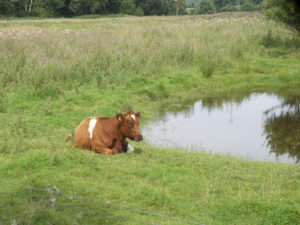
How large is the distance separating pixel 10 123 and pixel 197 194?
524 cm

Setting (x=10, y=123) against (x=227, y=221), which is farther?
(x=10, y=123)

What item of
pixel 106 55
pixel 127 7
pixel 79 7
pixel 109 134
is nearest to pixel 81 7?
pixel 79 7

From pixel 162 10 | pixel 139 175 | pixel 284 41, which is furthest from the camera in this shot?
pixel 162 10

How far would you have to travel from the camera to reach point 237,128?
11188 mm

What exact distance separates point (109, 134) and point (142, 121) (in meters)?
3.90

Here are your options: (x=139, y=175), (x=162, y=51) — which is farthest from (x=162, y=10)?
(x=139, y=175)

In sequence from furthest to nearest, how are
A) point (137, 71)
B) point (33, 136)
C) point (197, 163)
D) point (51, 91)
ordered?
point (137, 71)
point (51, 91)
point (33, 136)
point (197, 163)

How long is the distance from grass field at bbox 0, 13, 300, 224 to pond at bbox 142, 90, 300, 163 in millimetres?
973

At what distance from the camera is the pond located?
9.42m

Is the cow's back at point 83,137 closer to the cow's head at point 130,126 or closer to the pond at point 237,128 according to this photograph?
the cow's head at point 130,126

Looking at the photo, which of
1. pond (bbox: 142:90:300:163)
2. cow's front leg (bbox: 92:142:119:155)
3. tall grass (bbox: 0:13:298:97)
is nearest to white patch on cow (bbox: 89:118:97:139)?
cow's front leg (bbox: 92:142:119:155)

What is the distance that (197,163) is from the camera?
7051mm

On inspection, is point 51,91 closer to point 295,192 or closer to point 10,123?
point 10,123

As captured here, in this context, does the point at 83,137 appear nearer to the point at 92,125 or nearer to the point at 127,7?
the point at 92,125
